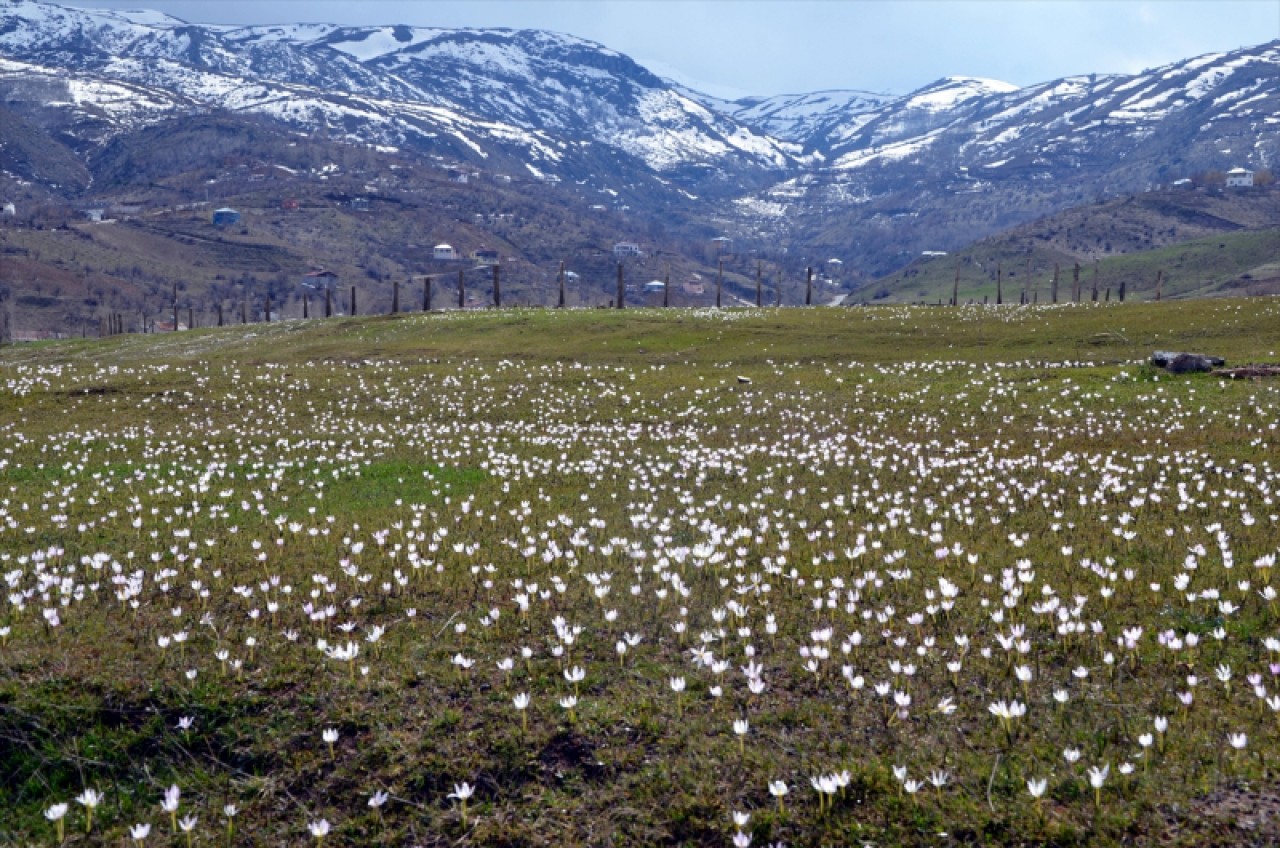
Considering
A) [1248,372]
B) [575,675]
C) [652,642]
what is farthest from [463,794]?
[1248,372]

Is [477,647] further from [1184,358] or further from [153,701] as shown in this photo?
[1184,358]

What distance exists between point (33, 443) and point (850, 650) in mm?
23384

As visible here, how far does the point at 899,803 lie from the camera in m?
6.58

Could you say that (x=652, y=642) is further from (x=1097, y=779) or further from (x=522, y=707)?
(x=1097, y=779)

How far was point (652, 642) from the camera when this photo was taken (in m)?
9.52

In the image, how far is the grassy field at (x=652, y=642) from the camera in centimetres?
676

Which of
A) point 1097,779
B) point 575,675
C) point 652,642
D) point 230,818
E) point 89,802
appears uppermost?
point 1097,779

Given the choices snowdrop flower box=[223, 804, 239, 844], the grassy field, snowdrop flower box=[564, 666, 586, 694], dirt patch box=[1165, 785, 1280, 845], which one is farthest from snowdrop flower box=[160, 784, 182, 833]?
dirt patch box=[1165, 785, 1280, 845]

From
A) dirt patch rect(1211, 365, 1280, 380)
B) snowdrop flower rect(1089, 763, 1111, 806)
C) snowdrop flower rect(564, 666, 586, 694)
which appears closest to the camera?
snowdrop flower rect(1089, 763, 1111, 806)

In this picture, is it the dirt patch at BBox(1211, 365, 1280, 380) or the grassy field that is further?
the dirt patch at BBox(1211, 365, 1280, 380)

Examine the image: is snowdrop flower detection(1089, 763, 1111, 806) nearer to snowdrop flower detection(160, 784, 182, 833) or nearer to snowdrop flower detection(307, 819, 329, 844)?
snowdrop flower detection(307, 819, 329, 844)

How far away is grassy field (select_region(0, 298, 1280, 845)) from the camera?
266 inches

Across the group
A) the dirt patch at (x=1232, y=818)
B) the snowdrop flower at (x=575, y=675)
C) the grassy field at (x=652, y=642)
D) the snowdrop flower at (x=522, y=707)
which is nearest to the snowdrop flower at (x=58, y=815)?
the grassy field at (x=652, y=642)

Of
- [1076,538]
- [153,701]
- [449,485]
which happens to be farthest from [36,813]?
[1076,538]
